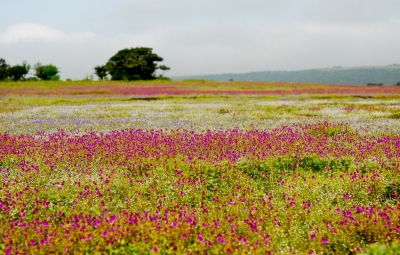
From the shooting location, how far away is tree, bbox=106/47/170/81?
3172 inches

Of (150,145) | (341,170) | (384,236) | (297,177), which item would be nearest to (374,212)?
(384,236)

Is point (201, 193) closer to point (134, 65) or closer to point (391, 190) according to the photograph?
point (391, 190)

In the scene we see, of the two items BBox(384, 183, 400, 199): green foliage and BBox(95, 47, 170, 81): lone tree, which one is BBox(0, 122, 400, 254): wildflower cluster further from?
BBox(95, 47, 170, 81): lone tree

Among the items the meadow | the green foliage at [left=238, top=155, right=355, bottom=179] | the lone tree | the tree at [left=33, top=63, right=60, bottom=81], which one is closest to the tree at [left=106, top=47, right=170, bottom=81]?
the lone tree

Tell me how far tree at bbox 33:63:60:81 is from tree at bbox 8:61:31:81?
226 centimetres

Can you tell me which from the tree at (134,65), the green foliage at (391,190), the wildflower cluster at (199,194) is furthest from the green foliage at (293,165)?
the tree at (134,65)

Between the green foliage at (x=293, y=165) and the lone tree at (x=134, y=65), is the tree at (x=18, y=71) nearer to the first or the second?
the lone tree at (x=134, y=65)

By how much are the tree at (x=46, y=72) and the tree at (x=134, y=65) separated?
41.1ft

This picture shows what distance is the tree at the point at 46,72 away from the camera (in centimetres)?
7781

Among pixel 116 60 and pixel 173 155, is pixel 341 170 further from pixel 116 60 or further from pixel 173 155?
pixel 116 60

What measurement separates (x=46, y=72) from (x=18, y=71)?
6387 millimetres

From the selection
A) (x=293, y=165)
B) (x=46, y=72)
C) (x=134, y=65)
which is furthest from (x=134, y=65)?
(x=293, y=165)

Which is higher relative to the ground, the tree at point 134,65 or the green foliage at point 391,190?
the tree at point 134,65

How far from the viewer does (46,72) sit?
256ft
